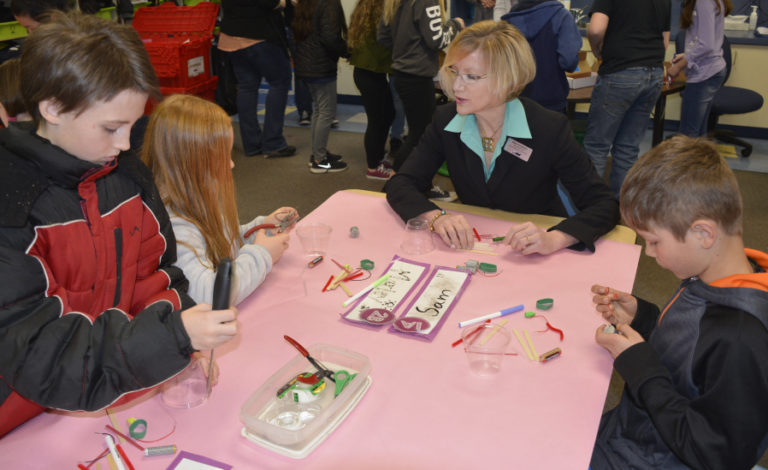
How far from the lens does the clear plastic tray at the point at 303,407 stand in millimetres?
991

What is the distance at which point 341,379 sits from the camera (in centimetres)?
112

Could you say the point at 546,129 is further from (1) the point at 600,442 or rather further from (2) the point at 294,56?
(2) the point at 294,56

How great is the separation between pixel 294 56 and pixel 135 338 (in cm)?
386

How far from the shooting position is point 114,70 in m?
1.02

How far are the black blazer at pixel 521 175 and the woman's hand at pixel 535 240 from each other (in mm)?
145

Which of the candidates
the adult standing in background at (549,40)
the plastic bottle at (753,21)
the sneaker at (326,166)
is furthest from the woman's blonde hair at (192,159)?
the plastic bottle at (753,21)

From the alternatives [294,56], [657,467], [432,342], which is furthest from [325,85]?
[657,467]

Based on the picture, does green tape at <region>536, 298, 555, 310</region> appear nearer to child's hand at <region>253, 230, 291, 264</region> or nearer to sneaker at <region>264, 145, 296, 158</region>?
child's hand at <region>253, 230, 291, 264</region>

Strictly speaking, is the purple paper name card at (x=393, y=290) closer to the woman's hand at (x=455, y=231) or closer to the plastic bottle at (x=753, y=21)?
the woman's hand at (x=455, y=231)

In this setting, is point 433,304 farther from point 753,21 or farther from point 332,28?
point 753,21

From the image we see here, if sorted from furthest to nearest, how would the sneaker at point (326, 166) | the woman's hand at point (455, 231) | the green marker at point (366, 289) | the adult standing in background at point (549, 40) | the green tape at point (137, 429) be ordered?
the sneaker at point (326, 166), the adult standing in background at point (549, 40), the woman's hand at point (455, 231), the green marker at point (366, 289), the green tape at point (137, 429)

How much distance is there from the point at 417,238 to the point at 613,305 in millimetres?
599

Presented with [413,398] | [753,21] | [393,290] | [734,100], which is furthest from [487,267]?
[753,21]

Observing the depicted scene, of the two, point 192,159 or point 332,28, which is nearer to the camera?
point 192,159
